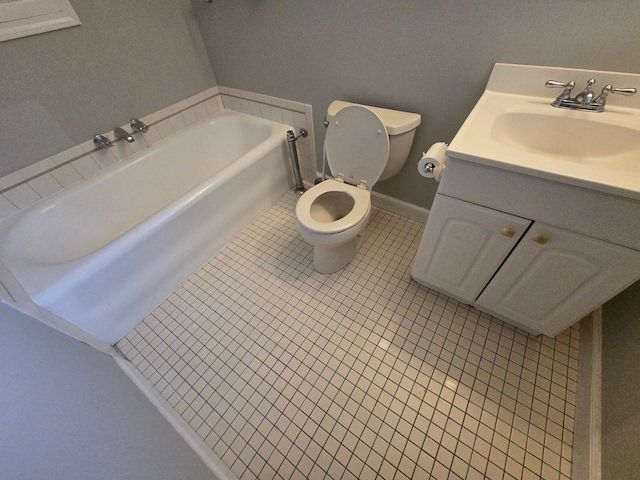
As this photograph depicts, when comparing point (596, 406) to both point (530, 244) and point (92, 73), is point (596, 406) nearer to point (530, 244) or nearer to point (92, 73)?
point (530, 244)

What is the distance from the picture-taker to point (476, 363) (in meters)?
1.14

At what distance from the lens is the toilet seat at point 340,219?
1.22 meters

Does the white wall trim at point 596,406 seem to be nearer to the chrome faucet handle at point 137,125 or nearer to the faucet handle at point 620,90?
the faucet handle at point 620,90

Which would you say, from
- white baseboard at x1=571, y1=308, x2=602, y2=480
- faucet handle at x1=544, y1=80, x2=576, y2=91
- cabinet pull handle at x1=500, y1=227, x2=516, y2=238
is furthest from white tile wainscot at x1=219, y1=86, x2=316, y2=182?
white baseboard at x1=571, y1=308, x2=602, y2=480

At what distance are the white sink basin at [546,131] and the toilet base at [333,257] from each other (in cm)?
74

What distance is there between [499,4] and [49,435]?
159cm

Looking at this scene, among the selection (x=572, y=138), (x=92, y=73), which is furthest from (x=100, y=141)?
(x=572, y=138)

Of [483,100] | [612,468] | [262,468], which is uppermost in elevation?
[483,100]

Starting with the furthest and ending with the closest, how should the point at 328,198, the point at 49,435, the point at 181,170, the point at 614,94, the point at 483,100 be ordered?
the point at 181,170, the point at 328,198, the point at 483,100, the point at 614,94, the point at 49,435

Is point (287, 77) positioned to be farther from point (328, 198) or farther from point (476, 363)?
point (476, 363)

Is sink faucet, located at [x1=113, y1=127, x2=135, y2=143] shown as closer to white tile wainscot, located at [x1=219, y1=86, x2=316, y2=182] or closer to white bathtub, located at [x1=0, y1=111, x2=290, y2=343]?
white bathtub, located at [x1=0, y1=111, x2=290, y2=343]

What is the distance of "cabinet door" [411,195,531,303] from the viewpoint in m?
0.90

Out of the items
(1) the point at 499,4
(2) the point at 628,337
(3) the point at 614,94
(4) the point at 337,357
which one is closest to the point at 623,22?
(3) the point at 614,94

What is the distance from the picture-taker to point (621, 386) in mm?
887
